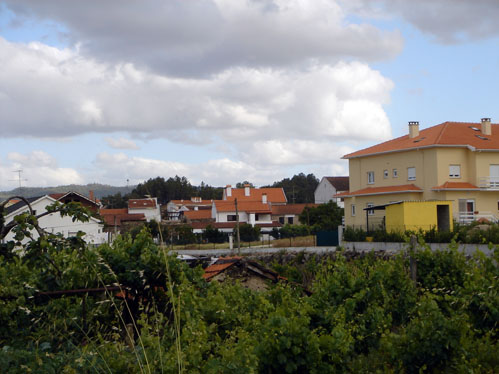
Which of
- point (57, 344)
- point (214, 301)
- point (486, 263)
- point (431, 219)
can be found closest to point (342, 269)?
point (486, 263)

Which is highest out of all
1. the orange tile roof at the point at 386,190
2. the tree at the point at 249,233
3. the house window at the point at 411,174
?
the house window at the point at 411,174

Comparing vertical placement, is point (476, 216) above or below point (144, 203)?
below

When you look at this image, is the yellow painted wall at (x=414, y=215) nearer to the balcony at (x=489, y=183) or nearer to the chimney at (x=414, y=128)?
the balcony at (x=489, y=183)

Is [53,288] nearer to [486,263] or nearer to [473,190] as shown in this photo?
[486,263]

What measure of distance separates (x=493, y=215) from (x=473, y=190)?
7.37 feet

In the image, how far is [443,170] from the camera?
41625 millimetres

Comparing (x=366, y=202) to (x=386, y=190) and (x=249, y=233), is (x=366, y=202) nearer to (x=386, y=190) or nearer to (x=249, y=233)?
(x=386, y=190)

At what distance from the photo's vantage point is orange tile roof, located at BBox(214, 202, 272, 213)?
72562mm

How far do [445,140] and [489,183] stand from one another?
4.37 m

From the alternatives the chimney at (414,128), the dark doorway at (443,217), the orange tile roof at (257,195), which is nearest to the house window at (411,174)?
the chimney at (414,128)

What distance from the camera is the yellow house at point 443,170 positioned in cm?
4150

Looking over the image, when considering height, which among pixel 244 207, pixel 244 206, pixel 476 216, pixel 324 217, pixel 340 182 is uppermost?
pixel 340 182

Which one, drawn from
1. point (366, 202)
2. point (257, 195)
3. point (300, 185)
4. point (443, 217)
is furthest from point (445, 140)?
point (300, 185)

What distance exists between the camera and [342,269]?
357 inches
